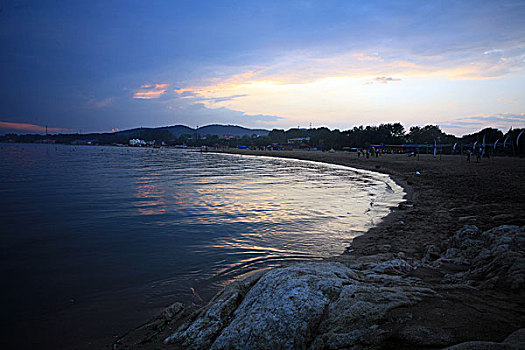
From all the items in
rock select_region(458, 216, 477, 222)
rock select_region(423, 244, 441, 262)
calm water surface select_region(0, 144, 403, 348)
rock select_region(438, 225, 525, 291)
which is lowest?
calm water surface select_region(0, 144, 403, 348)

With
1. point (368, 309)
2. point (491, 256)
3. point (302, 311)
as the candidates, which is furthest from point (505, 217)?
point (302, 311)

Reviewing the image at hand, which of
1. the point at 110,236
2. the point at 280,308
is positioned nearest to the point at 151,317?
the point at 280,308

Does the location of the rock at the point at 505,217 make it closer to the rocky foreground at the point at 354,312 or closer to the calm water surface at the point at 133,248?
the calm water surface at the point at 133,248

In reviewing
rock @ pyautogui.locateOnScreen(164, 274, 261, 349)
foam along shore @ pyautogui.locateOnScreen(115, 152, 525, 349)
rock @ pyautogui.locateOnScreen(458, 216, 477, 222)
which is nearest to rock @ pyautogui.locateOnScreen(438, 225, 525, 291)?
foam along shore @ pyautogui.locateOnScreen(115, 152, 525, 349)

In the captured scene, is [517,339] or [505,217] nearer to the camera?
[517,339]

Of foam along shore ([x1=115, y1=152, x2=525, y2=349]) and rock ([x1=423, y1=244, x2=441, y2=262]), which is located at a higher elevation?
foam along shore ([x1=115, y1=152, x2=525, y2=349])

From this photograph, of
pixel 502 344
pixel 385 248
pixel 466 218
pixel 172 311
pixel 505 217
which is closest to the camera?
pixel 502 344

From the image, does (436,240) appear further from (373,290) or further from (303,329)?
(303,329)

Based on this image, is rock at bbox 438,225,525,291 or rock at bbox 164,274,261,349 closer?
rock at bbox 164,274,261,349

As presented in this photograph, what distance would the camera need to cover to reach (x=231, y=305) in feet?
12.4

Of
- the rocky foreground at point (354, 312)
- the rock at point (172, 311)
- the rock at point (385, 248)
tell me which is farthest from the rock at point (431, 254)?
the rock at point (172, 311)

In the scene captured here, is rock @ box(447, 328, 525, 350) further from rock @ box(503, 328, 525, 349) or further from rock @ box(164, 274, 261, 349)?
rock @ box(164, 274, 261, 349)

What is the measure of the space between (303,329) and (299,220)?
778 centimetres

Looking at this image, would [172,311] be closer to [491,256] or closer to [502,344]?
[502,344]
